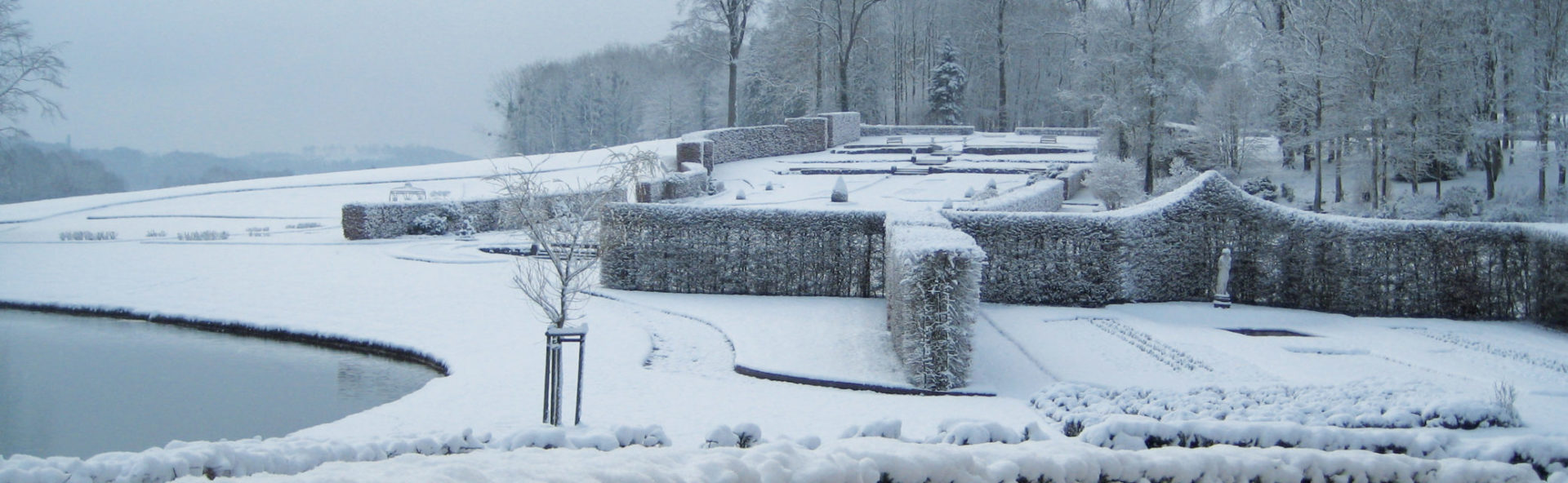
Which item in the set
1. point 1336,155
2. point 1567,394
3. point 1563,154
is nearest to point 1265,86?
point 1336,155

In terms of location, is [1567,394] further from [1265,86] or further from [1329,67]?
[1265,86]

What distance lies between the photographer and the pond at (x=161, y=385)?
898cm

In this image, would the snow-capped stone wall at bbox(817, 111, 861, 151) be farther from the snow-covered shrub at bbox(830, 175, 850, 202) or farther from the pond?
the pond

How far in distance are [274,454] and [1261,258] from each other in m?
14.3

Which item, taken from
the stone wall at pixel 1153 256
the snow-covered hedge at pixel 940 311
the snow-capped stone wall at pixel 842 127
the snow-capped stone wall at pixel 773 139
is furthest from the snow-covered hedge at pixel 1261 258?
the snow-capped stone wall at pixel 842 127

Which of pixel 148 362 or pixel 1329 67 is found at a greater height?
pixel 1329 67

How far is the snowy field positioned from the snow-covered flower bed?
0.03m

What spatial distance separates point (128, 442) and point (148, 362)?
367 centimetres

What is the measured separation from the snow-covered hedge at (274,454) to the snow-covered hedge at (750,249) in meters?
10.1

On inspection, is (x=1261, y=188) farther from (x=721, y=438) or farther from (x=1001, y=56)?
(x=721, y=438)

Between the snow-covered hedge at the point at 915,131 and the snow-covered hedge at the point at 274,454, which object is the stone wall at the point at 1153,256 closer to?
the snow-covered hedge at the point at 274,454

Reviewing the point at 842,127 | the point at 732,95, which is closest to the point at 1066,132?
the point at 842,127

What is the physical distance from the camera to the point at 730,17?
4512 centimetres

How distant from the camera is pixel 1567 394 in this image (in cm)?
990
